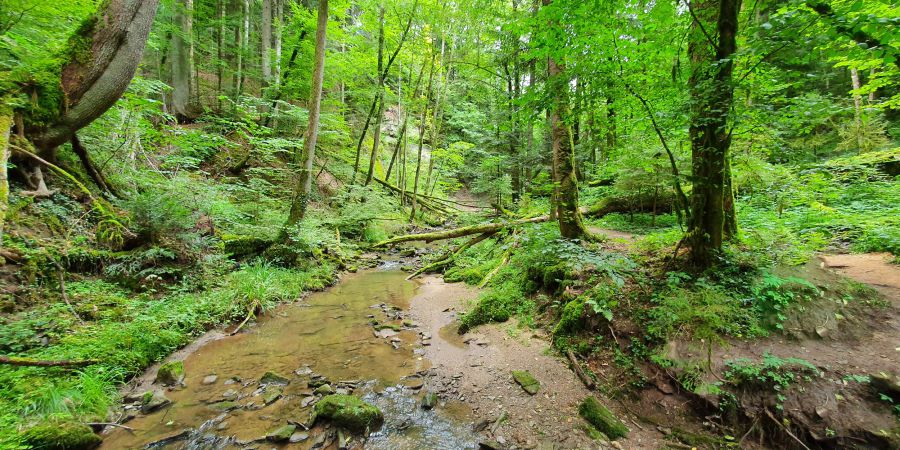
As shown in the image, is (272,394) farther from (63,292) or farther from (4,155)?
(4,155)

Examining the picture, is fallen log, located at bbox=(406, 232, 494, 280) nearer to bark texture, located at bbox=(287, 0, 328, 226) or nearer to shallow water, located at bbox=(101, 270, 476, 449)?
shallow water, located at bbox=(101, 270, 476, 449)

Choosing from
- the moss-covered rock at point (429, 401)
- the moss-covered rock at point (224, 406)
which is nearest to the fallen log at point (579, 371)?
the moss-covered rock at point (429, 401)

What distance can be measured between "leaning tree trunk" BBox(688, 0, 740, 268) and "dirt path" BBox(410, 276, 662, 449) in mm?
2704

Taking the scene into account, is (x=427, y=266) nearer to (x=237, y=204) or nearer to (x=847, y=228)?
(x=237, y=204)

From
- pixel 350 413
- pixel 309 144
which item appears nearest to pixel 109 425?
pixel 350 413

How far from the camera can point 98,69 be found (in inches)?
221

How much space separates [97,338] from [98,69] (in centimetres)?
465

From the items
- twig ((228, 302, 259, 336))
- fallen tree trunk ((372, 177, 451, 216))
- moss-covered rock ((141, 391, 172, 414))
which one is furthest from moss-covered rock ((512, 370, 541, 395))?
fallen tree trunk ((372, 177, 451, 216))

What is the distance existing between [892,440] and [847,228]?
18.1 feet

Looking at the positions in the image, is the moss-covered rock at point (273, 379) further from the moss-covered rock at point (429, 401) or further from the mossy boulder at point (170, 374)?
the moss-covered rock at point (429, 401)

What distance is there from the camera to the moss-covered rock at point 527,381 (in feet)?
13.9

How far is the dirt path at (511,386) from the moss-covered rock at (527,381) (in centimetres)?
7

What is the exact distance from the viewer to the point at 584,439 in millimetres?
3393

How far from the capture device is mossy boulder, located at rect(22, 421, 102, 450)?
2946 mm
